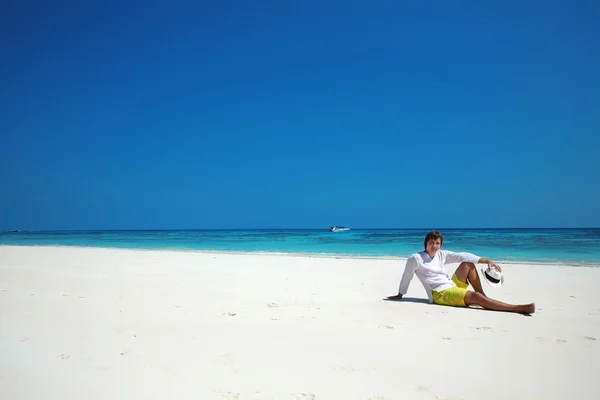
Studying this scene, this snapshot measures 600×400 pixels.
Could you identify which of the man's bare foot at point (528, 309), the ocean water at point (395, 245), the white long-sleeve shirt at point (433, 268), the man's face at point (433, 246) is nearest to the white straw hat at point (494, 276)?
the white long-sleeve shirt at point (433, 268)

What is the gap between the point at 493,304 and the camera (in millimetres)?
5410

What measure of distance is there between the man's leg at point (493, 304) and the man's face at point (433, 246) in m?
0.80

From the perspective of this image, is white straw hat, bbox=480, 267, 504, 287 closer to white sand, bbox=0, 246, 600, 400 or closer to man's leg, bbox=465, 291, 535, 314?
man's leg, bbox=465, 291, 535, 314

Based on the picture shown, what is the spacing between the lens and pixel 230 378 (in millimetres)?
2998

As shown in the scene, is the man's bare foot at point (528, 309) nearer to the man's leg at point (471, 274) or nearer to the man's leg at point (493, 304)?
the man's leg at point (493, 304)

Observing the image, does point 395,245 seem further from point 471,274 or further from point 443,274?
point 471,274

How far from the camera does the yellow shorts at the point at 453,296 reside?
5656mm

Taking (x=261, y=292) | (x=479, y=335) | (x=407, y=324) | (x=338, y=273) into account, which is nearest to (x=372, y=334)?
(x=407, y=324)

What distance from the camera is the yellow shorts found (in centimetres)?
566

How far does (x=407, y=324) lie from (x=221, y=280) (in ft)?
17.1

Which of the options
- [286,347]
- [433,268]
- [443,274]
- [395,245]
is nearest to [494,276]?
[443,274]

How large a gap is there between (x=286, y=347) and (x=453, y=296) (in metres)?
3.14

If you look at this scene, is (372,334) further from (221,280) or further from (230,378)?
(221,280)

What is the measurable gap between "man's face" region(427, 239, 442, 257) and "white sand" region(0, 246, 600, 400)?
83cm
